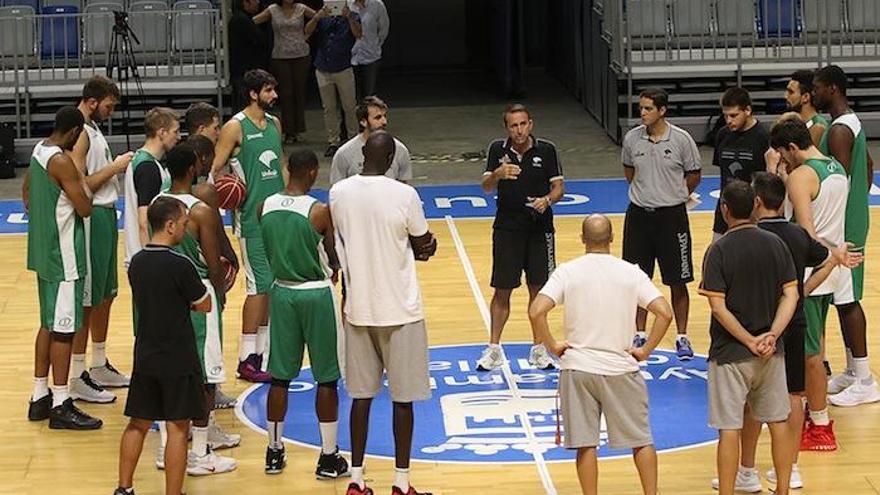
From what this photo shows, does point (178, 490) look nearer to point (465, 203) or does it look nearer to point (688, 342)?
point (688, 342)

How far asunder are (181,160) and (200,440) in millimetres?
1532

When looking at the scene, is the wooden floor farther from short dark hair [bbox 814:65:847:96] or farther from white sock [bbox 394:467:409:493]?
short dark hair [bbox 814:65:847:96]

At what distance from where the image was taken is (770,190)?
8141 mm

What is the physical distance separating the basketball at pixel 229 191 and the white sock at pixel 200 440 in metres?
1.56

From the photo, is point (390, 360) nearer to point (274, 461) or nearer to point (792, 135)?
point (274, 461)

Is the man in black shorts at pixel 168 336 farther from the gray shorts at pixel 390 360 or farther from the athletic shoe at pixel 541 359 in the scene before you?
the athletic shoe at pixel 541 359

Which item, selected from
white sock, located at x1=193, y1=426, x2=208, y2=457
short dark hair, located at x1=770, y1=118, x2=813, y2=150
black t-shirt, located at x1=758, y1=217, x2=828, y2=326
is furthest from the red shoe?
white sock, located at x1=193, y1=426, x2=208, y2=457

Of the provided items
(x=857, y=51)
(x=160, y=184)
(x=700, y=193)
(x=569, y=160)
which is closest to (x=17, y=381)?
(x=160, y=184)

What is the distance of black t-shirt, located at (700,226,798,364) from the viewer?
25.8 ft

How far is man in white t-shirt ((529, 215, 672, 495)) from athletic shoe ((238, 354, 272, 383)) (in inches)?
132

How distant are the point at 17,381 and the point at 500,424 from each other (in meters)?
3.32

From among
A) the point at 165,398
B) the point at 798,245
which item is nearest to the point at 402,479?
the point at 165,398

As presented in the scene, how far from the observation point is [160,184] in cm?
930

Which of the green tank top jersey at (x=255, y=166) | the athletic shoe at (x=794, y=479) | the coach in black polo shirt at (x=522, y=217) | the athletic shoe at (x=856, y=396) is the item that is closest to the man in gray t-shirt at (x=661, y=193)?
the coach in black polo shirt at (x=522, y=217)
